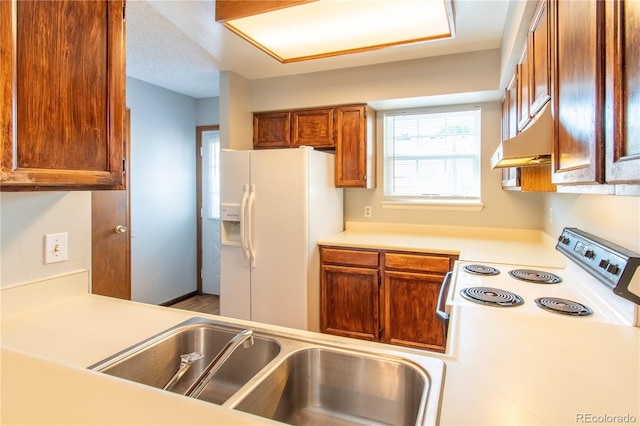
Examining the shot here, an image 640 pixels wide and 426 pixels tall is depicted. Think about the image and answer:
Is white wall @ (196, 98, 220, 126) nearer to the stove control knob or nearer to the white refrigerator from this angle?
the white refrigerator

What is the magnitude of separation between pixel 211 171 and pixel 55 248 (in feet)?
10.0

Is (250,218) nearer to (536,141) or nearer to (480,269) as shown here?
(480,269)

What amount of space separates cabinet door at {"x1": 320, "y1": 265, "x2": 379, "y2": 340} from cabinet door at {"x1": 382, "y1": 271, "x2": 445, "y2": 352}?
0.11 meters

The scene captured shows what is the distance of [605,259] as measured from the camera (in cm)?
129

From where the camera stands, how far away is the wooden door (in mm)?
3203

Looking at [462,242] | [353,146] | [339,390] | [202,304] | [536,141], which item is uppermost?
[353,146]

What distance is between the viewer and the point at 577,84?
883 mm

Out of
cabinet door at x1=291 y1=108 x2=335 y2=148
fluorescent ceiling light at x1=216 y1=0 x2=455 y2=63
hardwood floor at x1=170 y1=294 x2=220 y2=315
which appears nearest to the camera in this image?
fluorescent ceiling light at x1=216 y1=0 x2=455 y2=63

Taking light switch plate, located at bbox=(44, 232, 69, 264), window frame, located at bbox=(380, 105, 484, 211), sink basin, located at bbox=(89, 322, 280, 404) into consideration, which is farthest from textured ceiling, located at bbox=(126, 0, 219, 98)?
sink basin, located at bbox=(89, 322, 280, 404)

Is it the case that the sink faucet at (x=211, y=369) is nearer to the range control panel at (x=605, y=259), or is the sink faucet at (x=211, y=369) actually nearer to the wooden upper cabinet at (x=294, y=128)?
the range control panel at (x=605, y=259)

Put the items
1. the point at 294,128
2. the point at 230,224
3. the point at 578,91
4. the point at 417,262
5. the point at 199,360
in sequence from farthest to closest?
the point at 294,128 → the point at 230,224 → the point at 417,262 → the point at 199,360 → the point at 578,91

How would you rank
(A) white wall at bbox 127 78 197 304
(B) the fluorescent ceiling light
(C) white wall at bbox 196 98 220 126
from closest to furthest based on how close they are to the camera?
1. (B) the fluorescent ceiling light
2. (A) white wall at bbox 127 78 197 304
3. (C) white wall at bbox 196 98 220 126

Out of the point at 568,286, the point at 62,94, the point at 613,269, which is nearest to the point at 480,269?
the point at 568,286

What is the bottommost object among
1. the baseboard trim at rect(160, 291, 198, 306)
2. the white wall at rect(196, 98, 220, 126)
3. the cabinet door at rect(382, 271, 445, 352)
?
the baseboard trim at rect(160, 291, 198, 306)
